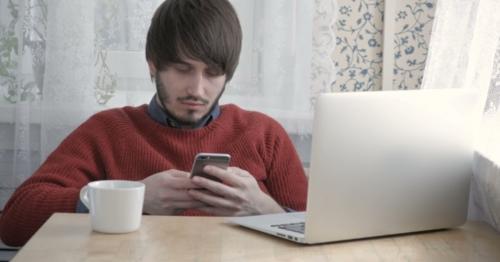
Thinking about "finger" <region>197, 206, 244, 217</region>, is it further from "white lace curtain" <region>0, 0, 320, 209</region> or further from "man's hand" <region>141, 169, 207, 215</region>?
"white lace curtain" <region>0, 0, 320, 209</region>

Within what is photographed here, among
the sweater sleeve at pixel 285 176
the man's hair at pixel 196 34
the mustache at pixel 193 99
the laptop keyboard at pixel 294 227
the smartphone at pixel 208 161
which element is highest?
the man's hair at pixel 196 34

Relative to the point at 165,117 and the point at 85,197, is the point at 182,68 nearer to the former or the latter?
the point at 165,117

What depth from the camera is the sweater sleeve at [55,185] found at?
1.82 meters

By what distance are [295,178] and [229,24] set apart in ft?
1.33

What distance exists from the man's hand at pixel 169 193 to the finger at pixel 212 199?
0.01 meters

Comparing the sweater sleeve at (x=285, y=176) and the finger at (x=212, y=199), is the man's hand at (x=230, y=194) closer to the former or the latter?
the finger at (x=212, y=199)

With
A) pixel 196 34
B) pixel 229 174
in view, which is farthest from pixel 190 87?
pixel 229 174

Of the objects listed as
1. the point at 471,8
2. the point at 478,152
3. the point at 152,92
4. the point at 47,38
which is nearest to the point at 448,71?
the point at 471,8

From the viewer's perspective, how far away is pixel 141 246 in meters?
1.37

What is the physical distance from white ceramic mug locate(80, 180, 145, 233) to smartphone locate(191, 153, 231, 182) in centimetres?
19

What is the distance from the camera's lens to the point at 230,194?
1.73 m

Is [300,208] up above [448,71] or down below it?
below

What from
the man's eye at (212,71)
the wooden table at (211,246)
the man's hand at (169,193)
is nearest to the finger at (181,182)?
Answer: the man's hand at (169,193)

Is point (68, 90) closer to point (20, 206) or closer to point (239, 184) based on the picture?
point (20, 206)
